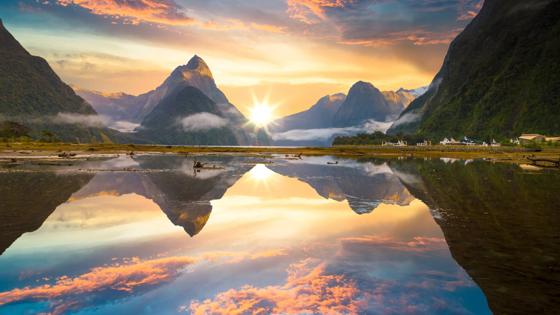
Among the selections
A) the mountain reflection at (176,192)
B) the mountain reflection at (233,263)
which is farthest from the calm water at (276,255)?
the mountain reflection at (176,192)

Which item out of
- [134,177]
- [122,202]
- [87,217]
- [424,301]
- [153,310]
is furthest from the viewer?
[134,177]

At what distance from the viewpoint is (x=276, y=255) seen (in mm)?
22078

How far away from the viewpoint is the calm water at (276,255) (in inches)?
602

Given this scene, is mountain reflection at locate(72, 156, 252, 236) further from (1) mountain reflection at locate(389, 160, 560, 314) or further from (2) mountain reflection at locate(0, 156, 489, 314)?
(1) mountain reflection at locate(389, 160, 560, 314)

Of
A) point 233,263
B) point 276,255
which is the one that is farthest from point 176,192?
point 233,263

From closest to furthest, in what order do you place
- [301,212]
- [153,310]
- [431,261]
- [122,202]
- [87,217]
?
[153,310] < [431,261] < [87,217] < [301,212] < [122,202]

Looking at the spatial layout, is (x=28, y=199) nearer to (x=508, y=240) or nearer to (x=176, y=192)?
(x=176, y=192)

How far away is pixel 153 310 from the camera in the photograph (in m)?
14.4

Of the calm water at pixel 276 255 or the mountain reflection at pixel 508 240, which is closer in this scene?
the calm water at pixel 276 255

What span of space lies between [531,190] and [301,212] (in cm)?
3094

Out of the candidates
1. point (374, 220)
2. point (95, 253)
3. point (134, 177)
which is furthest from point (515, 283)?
point (134, 177)

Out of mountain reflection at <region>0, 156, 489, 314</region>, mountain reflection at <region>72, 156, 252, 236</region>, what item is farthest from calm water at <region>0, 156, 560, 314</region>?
mountain reflection at <region>72, 156, 252, 236</region>

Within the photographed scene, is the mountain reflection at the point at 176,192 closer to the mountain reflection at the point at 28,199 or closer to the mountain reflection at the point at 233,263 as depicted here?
the mountain reflection at the point at 233,263

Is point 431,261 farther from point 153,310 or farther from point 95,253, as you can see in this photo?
point 95,253
